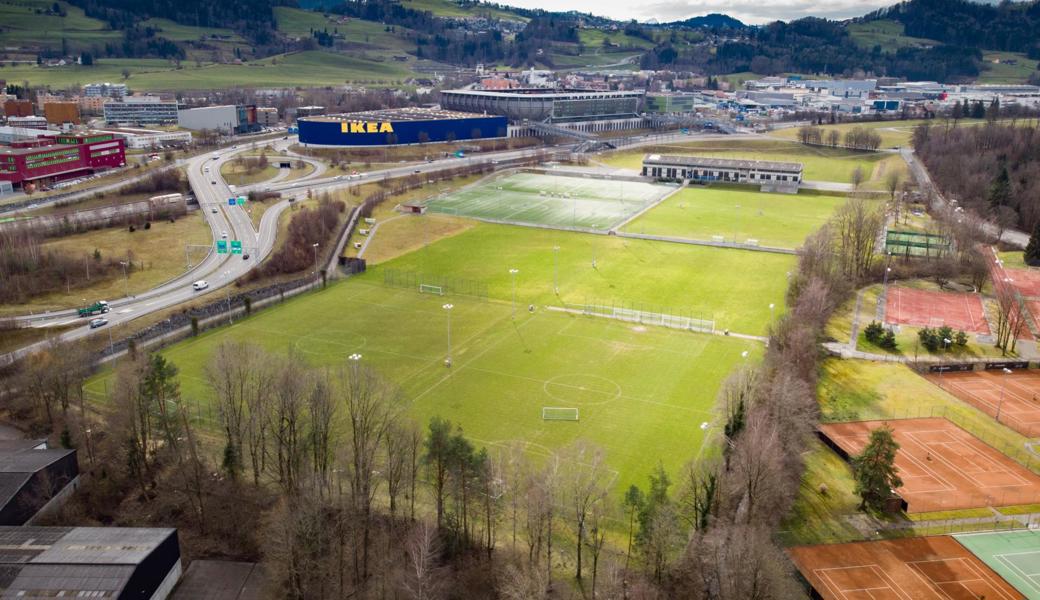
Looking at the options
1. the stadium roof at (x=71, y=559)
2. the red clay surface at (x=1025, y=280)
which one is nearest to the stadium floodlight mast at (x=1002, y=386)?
the red clay surface at (x=1025, y=280)

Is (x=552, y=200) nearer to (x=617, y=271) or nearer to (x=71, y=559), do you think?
(x=617, y=271)

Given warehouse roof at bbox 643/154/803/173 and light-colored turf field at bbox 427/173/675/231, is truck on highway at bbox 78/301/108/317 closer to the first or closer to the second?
light-colored turf field at bbox 427/173/675/231

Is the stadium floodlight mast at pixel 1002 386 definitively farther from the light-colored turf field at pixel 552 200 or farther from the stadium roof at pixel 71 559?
the stadium roof at pixel 71 559

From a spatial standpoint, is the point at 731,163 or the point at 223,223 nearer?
the point at 223,223

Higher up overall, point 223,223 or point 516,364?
point 223,223

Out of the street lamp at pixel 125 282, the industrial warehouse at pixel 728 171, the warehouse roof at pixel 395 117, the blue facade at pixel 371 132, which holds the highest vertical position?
the warehouse roof at pixel 395 117

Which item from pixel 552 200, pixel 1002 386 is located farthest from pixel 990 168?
pixel 1002 386
